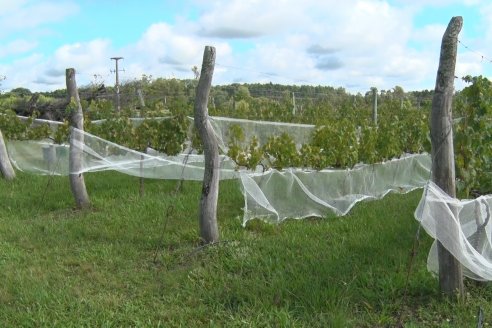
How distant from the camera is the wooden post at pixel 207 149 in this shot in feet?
16.6

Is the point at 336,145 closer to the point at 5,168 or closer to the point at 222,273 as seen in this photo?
the point at 222,273

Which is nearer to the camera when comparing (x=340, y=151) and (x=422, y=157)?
(x=340, y=151)

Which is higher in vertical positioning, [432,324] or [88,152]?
[88,152]

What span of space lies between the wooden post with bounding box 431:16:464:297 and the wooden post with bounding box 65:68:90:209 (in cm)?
482

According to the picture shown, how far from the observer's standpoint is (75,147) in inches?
274

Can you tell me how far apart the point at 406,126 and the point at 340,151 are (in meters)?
2.49

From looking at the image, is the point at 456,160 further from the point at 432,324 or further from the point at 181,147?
the point at 181,147

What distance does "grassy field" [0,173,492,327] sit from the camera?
3631 mm

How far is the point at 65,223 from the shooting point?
6.26 m

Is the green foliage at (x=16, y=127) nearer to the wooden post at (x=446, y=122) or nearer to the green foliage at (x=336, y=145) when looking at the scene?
the green foliage at (x=336, y=145)

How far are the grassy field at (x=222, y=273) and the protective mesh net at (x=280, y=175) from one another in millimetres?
281

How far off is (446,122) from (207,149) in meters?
2.32

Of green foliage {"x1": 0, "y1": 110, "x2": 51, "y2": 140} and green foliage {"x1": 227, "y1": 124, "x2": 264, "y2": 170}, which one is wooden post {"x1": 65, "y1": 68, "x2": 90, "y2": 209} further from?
green foliage {"x1": 0, "y1": 110, "x2": 51, "y2": 140}

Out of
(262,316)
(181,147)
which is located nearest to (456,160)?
(262,316)
